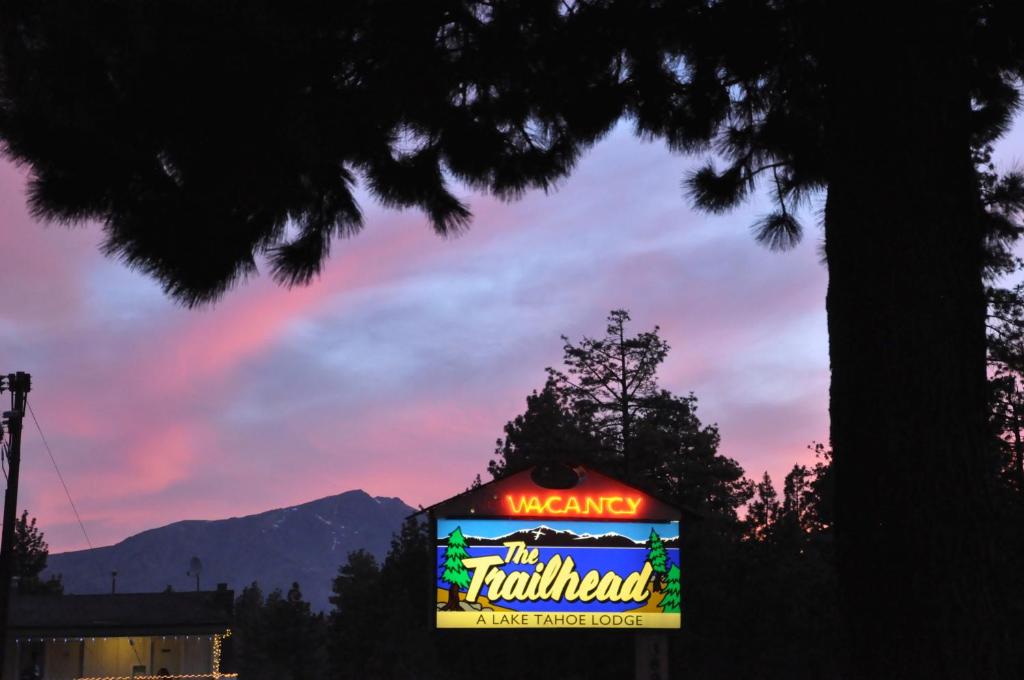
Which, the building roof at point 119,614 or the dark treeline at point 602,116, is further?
the building roof at point 119,614

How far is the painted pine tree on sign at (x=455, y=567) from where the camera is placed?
19.8m

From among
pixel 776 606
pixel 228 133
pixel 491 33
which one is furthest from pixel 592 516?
pixel 776 606

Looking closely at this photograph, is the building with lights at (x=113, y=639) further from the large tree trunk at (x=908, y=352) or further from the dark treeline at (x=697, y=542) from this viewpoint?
the large tree trunk at (x=908, y=352)

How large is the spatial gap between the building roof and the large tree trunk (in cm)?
4904

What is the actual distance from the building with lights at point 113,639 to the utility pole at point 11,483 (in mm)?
20250

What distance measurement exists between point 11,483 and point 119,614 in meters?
24.7

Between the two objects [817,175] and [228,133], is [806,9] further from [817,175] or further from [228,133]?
[228,133]

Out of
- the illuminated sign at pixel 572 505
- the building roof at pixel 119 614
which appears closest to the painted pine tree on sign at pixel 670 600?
the illuminated sign at pixel 572 505

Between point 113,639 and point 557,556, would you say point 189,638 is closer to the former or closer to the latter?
point 113,639

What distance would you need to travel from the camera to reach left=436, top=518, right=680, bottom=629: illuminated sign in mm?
19828

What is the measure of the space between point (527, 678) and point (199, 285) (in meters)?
44.0

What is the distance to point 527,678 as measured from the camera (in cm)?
4888

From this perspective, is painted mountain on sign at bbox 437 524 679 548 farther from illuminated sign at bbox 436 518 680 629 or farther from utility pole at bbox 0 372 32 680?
utility pole at bbox 0 372 32 680

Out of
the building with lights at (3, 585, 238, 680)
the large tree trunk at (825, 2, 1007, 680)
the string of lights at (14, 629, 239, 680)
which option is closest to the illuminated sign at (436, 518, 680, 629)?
the large tree trunk at (825, 2, 1007, 680)
